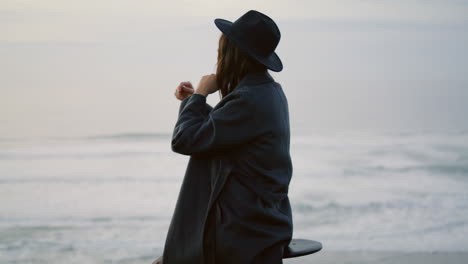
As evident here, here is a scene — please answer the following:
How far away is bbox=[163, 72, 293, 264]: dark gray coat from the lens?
1.55 metres

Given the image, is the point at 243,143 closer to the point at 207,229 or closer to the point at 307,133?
the point at 207,229

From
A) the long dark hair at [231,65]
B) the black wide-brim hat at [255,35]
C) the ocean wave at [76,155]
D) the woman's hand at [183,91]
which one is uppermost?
the black wide-brim hat at [255,35]

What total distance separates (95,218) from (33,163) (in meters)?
2.42

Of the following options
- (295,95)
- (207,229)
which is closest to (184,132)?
(207,229)

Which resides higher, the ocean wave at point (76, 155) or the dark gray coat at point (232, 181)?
the dark gray coat at point (232, 181)

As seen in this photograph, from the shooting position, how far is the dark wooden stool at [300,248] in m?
1.64

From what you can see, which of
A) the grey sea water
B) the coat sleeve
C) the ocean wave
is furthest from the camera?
the ocean wave

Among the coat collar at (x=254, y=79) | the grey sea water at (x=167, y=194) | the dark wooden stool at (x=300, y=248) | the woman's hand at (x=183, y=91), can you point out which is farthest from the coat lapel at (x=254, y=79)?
the grey sea water at (x=167, y=194)

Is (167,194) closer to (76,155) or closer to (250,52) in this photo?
(76,155)

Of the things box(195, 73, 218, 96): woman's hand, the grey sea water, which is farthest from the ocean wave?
box(195, 73, 218, 96): woman's hand

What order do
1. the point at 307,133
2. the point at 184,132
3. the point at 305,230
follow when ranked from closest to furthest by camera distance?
1. the point at 184,132
2. the point at 305,230
3. the point at 307,133

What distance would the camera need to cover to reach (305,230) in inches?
160

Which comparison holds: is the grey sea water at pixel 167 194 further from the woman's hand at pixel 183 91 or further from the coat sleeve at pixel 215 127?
the coat sleeve at pixel 215 127

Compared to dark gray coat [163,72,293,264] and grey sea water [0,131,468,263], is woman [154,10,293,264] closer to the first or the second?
dark gray coat [163,72,293,264]
